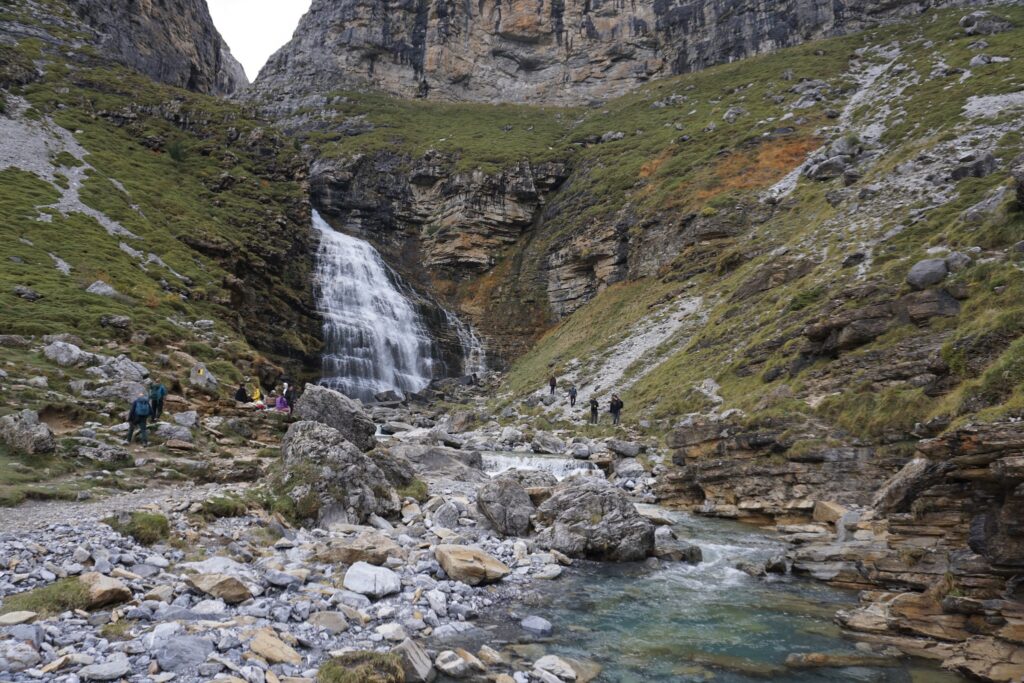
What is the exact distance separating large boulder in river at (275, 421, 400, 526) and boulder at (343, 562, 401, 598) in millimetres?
3871

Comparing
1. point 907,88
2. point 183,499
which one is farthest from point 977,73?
point 183,499

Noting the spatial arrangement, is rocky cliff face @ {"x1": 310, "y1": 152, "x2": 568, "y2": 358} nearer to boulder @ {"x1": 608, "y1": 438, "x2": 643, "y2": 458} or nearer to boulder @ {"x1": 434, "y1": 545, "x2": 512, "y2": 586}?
boulder @ {"x1": 608, "y1": 438, "x2": 643, "y2": 458}

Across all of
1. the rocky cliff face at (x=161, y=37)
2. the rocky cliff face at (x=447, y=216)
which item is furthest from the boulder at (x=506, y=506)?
the rocky cliff face at (x=161, y=37)

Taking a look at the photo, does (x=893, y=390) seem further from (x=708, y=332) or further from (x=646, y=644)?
(x=708, y=332)

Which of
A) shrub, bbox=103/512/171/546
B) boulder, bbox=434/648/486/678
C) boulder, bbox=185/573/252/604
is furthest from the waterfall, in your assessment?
boulder, bbox=434/648/486/678

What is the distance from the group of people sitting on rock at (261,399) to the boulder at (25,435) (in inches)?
372

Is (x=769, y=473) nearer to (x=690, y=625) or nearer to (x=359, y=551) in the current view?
(x=690, y=625)

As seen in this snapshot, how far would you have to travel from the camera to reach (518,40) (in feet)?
417

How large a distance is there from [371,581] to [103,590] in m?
4.09

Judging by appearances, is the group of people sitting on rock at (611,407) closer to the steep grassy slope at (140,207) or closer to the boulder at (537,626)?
the steep grassy slope at (140,207)

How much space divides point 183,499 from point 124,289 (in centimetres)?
2563

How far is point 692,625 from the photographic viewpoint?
1053 centimetres

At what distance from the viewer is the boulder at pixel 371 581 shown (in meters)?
10.2

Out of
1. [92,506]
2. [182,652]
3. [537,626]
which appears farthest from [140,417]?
[537,626]
